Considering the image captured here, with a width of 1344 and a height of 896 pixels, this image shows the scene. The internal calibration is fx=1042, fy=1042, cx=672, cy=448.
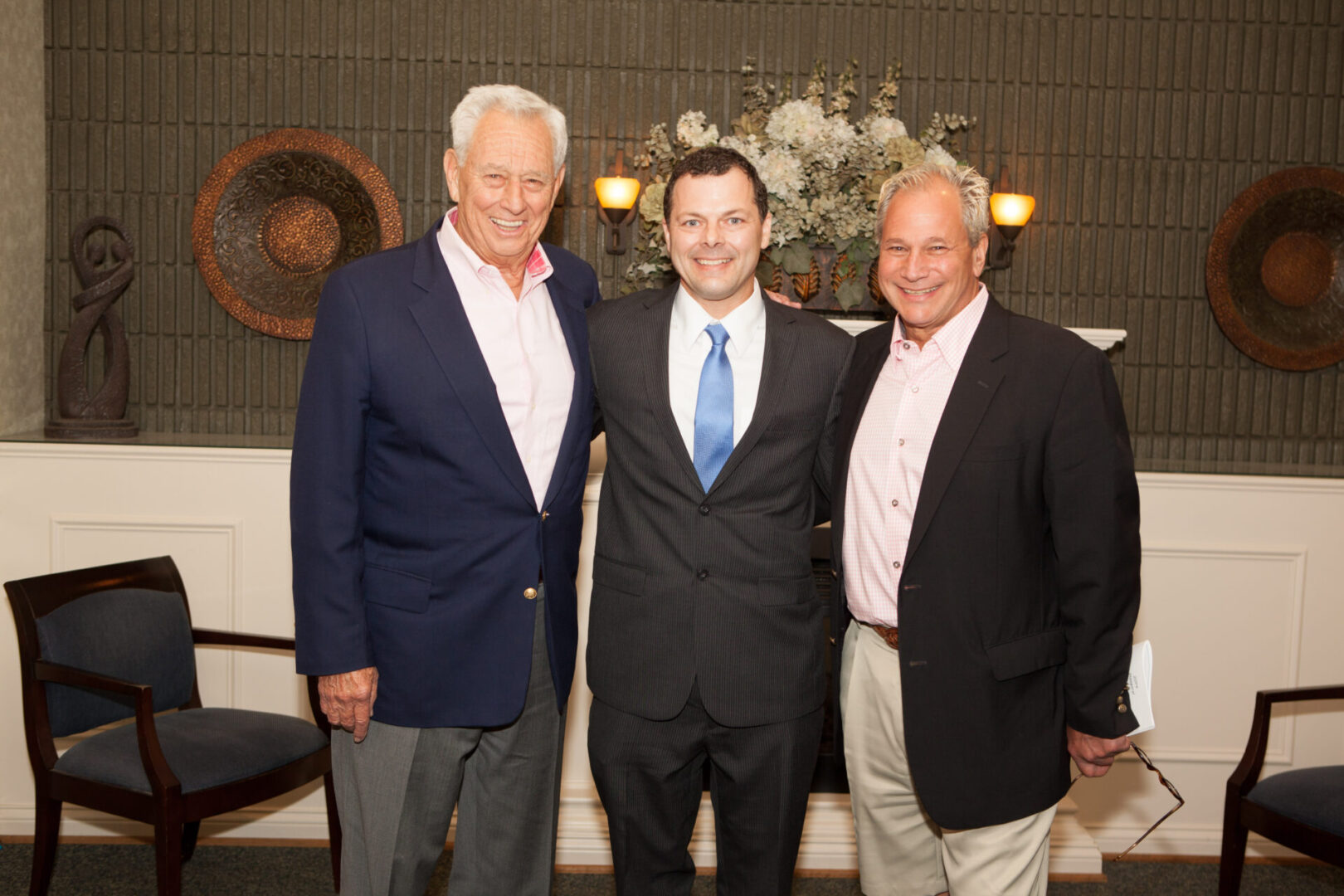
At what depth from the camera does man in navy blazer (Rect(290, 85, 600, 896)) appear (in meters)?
1.96

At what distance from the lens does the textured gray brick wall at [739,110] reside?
13.6 ft

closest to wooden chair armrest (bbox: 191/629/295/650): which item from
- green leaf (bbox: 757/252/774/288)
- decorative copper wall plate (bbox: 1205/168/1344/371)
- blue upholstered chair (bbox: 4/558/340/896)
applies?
blue upholstered chair (bbox: 4/558/340/896)

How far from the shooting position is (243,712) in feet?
9.98

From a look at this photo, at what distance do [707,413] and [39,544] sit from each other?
8.18 ft

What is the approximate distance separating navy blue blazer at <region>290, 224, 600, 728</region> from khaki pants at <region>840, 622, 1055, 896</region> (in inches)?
27.0

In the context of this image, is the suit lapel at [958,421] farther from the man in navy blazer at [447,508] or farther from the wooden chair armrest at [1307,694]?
the wooden chair armrest at [1307,694]

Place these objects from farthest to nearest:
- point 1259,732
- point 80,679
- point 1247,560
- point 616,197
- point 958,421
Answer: point 616,197
point 1247,560
point 1259,732
point 80,679
point 958,421

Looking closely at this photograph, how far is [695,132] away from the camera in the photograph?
3.74 metres

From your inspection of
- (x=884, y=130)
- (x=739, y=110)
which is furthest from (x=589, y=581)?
(x=739, y=110)

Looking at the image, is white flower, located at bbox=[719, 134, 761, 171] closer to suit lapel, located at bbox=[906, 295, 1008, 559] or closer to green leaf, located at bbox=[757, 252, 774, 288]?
green leaf, located at bbox=[757, 252, 774, 288]

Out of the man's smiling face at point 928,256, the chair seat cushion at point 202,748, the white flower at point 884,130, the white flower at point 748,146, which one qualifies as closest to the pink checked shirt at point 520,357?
the man's smiling face at point 928,256

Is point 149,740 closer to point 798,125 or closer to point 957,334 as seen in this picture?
point 957,334

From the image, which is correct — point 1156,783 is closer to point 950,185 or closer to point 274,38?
point 950,185

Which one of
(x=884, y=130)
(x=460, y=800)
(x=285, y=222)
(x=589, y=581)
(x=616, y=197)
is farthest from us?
(x=285, y=222)
